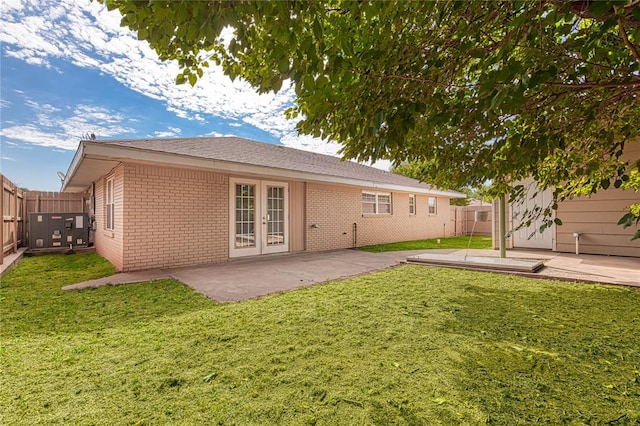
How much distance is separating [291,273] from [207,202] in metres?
3.07

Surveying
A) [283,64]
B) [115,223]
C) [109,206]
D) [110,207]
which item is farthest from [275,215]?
[283,64]

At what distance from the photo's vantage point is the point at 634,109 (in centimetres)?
285

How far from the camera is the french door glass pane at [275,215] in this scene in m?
8.75

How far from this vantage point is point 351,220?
453 inches

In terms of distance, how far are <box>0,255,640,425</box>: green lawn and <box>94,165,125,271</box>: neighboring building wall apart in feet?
6.90

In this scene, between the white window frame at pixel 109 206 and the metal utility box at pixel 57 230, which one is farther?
the metal utility box at pixel 57 230

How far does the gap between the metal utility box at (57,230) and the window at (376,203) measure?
416 inches

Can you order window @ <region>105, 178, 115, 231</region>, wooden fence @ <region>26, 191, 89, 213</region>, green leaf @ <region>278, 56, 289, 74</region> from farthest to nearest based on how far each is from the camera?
wooden fence @ <region>26, 191, 89, 213</region>
window @ <region>105, 178, 115, 231</region>
green leaf @ <region>278, 56, 289, 74</region>

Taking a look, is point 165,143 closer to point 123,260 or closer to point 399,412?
point 123,260

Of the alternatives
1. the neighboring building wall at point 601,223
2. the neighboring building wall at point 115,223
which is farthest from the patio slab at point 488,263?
the neighboring building wall at point 115,223

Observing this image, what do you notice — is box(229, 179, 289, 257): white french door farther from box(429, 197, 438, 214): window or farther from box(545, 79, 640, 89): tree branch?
box(429, 197, 438, 214): window

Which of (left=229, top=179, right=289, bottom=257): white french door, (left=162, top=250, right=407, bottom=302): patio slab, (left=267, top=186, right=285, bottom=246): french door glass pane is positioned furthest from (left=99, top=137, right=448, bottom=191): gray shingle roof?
(left=162, top=250, right=407, bottom=302): patio slab

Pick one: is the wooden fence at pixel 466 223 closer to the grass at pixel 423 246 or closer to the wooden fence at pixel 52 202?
the grass at pixel 423 246

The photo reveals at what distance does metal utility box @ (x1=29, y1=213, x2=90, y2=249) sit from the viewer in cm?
942
